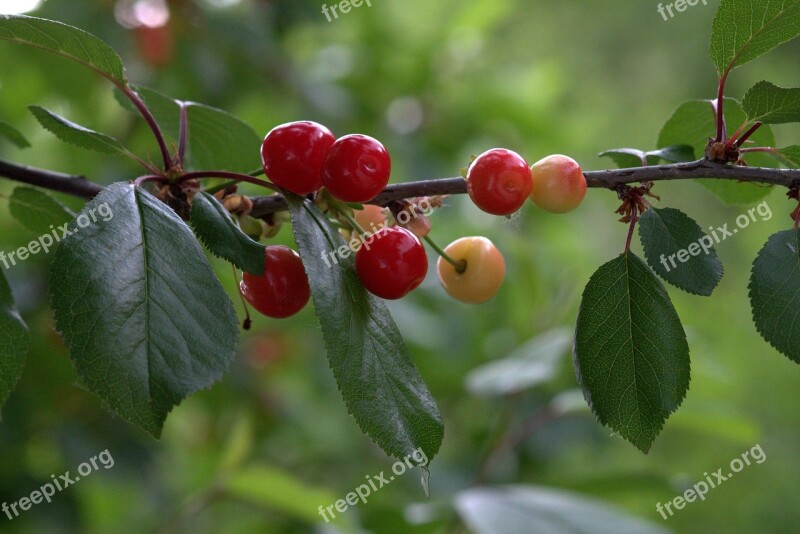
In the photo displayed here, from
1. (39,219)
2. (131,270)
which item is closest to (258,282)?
(131,270)

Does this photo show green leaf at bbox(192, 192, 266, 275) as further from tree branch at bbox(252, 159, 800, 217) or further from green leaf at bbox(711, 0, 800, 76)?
green leaf at bbox(711, 0, 800, 76)

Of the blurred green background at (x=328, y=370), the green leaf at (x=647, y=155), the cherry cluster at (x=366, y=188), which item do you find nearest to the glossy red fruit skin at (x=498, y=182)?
the cherry cluster at (x=366, y=188)

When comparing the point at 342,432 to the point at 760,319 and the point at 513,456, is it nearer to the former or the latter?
the point at 513,456

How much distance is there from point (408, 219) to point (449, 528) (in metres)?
0.78

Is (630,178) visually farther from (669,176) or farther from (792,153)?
(792,153)

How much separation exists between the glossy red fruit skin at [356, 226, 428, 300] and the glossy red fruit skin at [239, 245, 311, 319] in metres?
0.05

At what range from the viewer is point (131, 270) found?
426 millimetres

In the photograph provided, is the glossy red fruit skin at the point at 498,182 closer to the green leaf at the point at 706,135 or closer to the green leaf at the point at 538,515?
the green leaf at the point at 706,135

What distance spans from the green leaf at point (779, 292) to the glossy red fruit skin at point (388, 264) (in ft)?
0.73

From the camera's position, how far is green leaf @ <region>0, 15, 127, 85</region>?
0.49 metres

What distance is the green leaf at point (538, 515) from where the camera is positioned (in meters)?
1.04

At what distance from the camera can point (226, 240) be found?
46cm

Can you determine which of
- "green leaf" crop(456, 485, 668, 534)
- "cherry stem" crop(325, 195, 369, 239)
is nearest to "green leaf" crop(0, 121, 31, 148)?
"cherry stem" crop(325, 195, 369, 239)

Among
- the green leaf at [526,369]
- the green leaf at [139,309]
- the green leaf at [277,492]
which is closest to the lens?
the green leaf at [139,309]
